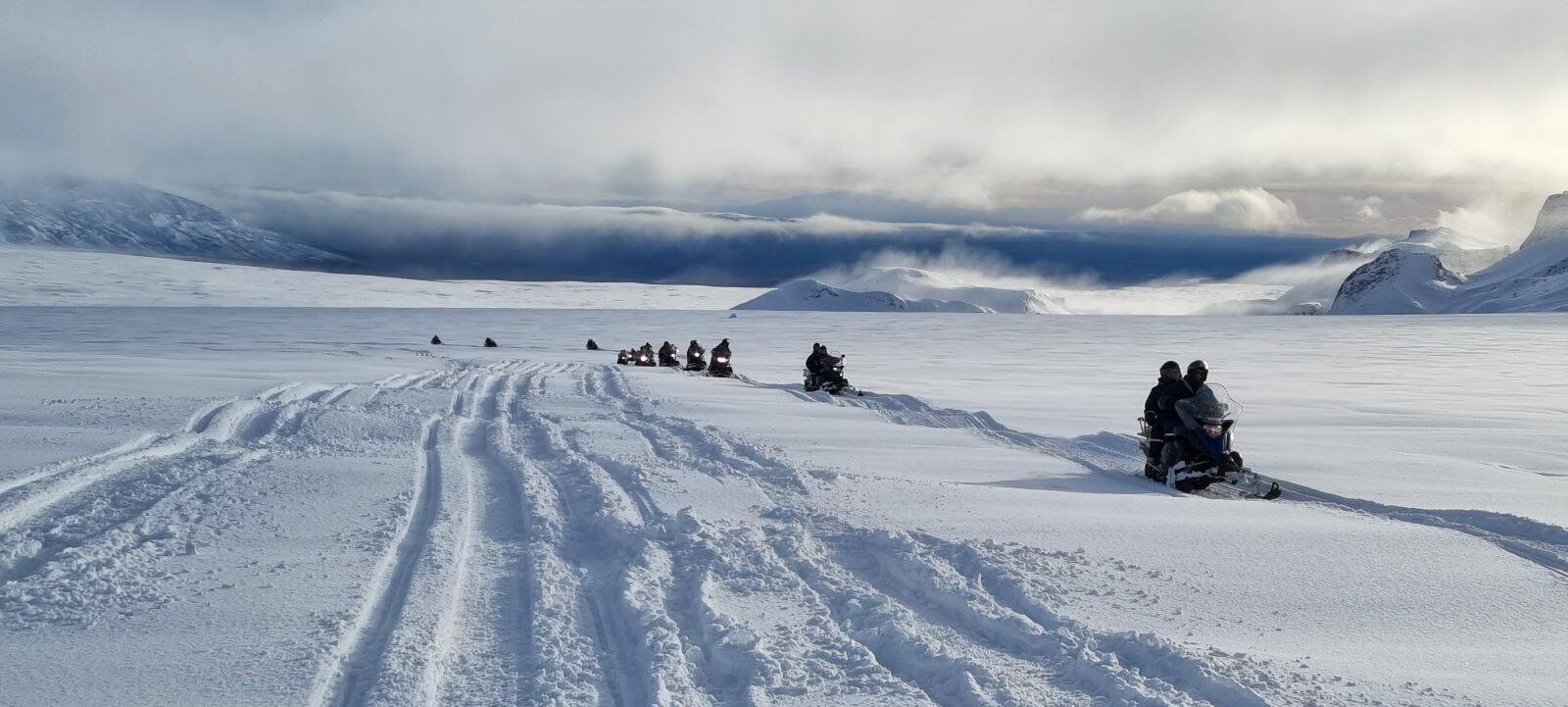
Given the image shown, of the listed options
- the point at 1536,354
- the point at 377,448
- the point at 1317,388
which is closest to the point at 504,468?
the point at 377,448

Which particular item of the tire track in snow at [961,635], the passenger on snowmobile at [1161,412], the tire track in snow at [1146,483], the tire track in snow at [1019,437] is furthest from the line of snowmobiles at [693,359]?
the tire track in snow at [961,635]

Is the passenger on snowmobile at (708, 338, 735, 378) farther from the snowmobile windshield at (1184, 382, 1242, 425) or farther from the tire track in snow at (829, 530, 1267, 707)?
the tire track in snow at (829, 530, 1267, 707)

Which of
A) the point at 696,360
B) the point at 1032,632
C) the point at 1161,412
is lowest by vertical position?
the point at 696,360

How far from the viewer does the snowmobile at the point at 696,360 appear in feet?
82.9

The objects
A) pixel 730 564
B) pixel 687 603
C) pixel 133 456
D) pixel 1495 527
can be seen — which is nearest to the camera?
pixel 687 603

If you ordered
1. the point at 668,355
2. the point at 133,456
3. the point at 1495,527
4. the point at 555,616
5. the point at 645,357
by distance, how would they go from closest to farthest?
the point at 555,616 → the point at 1495,527 → the point at 133,456 → the point at 645,357 → the point at 668,355

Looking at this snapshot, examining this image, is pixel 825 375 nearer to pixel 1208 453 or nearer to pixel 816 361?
pixel 816 361

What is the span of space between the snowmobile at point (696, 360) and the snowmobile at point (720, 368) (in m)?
2.16

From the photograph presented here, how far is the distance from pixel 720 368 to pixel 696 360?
275cm

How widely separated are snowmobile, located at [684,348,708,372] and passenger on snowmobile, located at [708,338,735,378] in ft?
7.05

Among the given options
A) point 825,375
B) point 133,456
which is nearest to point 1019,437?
point 825,375

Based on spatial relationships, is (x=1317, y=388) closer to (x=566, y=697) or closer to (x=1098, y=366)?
(x=1098, y=366)

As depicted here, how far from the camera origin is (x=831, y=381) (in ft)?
58.4

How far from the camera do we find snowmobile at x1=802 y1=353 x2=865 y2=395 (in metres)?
17.7
